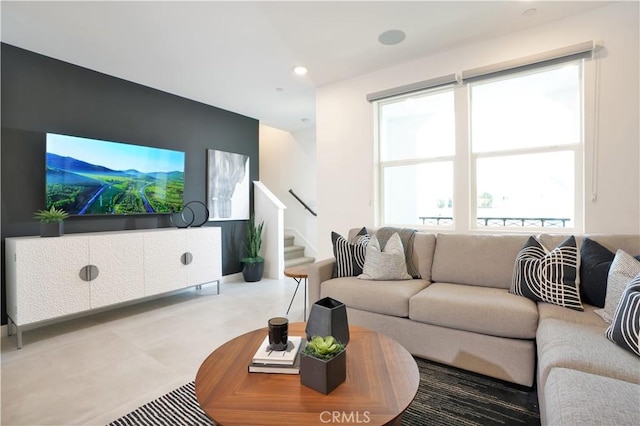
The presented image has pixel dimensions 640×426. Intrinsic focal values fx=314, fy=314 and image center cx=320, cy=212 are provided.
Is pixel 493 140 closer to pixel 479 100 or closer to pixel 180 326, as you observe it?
pixel 479 100

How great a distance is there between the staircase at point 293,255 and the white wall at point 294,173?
0.15m

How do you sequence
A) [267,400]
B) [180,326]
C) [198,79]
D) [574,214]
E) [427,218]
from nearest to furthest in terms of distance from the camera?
[267,400] < [574,214] < [180,326] < [427,218] < [198,79]

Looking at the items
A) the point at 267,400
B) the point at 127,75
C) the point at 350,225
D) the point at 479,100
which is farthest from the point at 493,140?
the point at 127,75

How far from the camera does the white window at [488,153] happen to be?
8.61 feet

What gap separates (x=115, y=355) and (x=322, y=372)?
1.99 m

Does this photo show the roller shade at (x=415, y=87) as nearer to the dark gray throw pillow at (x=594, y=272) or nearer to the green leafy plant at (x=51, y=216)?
the dark gray throw pillow at (x=594, y=272)

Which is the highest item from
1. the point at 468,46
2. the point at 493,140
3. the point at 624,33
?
the point at 468,46

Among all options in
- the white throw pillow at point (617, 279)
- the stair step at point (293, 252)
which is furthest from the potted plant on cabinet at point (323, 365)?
the stair step at point (293, 252)

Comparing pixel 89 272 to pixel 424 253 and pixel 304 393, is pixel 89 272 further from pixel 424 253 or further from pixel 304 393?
pixel 424 253

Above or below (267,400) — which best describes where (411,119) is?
above

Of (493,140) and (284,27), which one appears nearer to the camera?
(284,27)

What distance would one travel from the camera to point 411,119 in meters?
3.41

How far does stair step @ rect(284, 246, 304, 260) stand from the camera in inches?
218

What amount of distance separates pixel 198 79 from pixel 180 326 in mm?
2642
